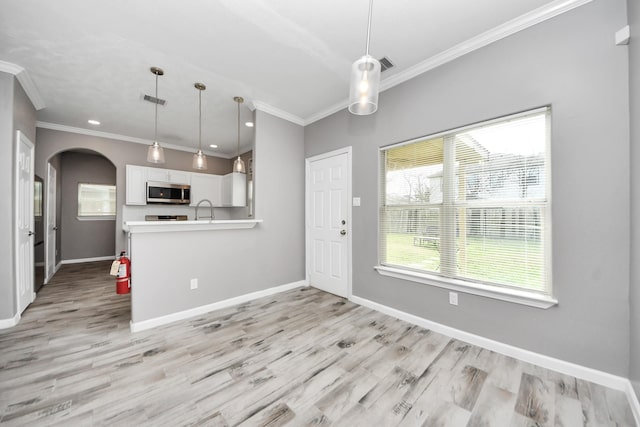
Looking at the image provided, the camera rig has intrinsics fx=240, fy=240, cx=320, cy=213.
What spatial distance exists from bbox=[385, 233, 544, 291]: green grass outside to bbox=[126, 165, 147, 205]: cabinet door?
5229 mm

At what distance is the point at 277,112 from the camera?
359 cm

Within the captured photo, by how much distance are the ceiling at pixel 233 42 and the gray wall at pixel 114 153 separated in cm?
114

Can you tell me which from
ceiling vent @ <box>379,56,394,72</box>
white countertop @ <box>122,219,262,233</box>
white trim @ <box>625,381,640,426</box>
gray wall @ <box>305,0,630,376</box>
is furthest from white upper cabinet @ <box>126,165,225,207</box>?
white trim @ <box>625,381,640,426</box>

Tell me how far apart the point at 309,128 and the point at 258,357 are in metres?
3.21

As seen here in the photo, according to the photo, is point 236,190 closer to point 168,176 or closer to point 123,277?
point 168,176

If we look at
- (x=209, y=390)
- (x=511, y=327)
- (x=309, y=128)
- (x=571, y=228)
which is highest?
(x=309, y=128)

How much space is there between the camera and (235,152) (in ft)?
19.8

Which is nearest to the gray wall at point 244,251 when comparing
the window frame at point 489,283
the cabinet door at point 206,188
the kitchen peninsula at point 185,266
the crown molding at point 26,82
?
the kitchen peninsula at point 185,266

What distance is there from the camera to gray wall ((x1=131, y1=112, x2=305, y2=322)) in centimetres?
254

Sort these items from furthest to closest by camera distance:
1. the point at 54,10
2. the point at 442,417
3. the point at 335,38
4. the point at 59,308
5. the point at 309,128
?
the point at 309,128 → the point at 59,308 → the point at 335,38 → the point at 54,10 → the point at 442,417

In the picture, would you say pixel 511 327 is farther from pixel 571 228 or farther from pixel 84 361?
pixel 84 361

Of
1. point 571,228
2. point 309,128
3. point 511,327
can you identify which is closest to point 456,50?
point 571,228

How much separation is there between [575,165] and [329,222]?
2538 mm

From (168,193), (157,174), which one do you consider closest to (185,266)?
(168,193)
